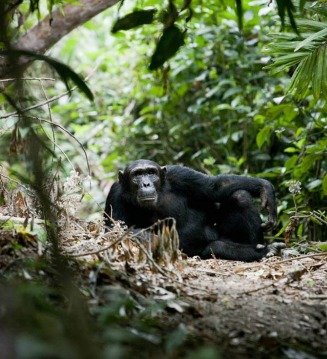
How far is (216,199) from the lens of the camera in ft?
16.1

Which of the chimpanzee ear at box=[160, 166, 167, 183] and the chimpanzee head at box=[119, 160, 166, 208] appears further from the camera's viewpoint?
the chimpanzee ear at box=[160, 166, 167, 183]

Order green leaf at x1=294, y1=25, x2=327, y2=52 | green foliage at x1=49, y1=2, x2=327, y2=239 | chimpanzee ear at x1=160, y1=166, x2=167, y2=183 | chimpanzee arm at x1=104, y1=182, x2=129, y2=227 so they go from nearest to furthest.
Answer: green leaf at x1=294, y1=25, x2=327, y2=52
chimpanzee arm at x1=104, y1=182, x2=129, y2=227
chimpanzee ear at x1=160, y1=166, x2=167, y2=183
green foliage at x1=49, y1=2, x2=327, y2=239

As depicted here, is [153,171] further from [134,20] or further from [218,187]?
[134,20]

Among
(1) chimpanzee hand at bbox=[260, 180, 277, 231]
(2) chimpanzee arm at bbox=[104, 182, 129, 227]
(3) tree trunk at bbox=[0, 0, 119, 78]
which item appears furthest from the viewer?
(3) tree trunk at bbox=[0, 0, 119, 78]

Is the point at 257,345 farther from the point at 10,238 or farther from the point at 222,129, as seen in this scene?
the point at 222,129

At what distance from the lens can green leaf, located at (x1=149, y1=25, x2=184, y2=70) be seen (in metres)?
1.78

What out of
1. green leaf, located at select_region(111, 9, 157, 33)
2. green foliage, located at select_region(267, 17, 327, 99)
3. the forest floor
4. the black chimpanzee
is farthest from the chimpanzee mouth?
green leaf, located at select_region(111, 9, 157, 33)

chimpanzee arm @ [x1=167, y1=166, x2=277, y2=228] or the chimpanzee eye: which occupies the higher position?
the chimpanzee eye

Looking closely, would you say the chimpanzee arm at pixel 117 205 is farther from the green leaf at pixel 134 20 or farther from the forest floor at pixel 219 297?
the green leaf at pixel 134 20

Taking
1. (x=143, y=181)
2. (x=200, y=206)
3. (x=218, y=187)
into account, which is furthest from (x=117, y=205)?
(x=218, y=187)

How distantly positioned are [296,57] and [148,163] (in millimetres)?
1539

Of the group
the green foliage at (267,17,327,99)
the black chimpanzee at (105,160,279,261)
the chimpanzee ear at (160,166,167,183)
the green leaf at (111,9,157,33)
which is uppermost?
the green leaf at (111,9,157,33)

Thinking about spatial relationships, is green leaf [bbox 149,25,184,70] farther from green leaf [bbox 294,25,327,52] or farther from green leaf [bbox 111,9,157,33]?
→ green leaf [bbox 294,25,327,52]

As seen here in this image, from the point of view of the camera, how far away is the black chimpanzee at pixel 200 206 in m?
4.78
